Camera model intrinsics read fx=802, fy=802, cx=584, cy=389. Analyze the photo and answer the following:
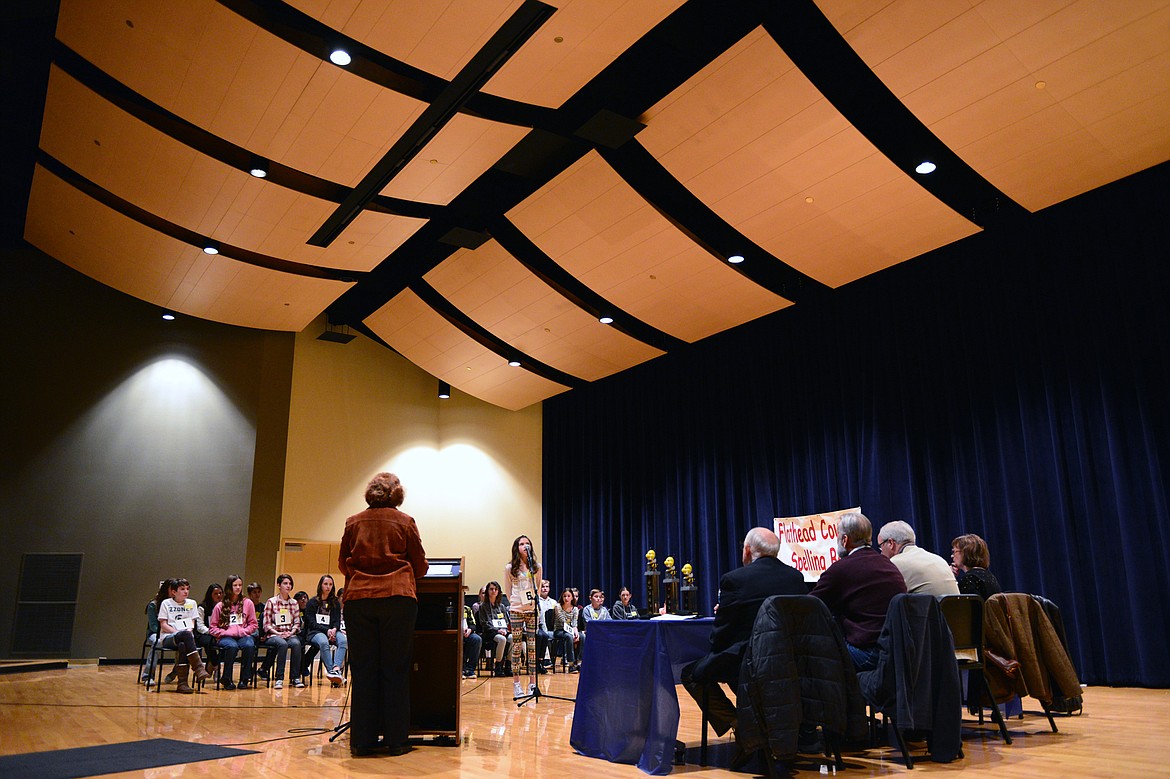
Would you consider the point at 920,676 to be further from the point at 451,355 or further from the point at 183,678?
the point at 451,355

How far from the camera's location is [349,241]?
980 centimetres

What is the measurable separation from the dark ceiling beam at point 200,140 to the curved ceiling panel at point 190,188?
A: 0.08 m

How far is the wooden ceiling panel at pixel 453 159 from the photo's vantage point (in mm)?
7516

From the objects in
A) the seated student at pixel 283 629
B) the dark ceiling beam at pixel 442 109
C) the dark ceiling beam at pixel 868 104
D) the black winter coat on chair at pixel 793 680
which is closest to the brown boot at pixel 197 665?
the seated student at pixel 283 629

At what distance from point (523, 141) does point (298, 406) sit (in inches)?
271

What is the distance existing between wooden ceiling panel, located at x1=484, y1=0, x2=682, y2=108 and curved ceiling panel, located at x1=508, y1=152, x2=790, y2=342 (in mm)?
1440

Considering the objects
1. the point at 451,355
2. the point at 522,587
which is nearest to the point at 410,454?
the point at 451,355

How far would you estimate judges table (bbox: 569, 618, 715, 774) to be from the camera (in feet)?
11.9

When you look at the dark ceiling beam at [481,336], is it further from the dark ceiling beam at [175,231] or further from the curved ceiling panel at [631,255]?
the curved ceiling panel at [631,255]

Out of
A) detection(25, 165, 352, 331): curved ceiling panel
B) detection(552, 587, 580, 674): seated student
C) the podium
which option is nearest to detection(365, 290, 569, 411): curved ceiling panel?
detection(25, 165, 352, 331): curved ceiling panel

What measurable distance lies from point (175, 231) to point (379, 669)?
25.6 feet

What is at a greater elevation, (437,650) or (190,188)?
(190,188)

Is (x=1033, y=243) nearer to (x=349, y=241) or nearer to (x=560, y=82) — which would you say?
(x=560, y=82)

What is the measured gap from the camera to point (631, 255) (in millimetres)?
9547
